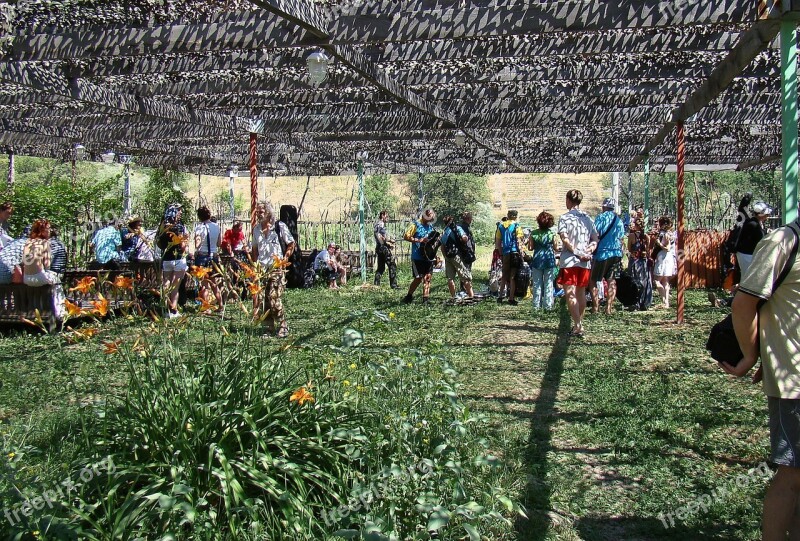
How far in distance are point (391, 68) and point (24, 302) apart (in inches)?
224

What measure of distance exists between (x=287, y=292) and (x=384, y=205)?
32618 mm

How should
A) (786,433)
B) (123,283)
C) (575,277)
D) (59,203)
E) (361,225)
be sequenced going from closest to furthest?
(786,433) < (123,283) < (575,277) < (59,203) < (361,225)

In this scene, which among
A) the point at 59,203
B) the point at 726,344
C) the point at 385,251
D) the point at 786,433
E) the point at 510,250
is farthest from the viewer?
the point at 385,251

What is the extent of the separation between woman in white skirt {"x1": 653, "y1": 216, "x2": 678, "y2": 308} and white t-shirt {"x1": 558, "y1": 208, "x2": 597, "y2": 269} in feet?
11.5

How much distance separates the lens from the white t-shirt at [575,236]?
940cm

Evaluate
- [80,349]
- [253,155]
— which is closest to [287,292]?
[253,155]

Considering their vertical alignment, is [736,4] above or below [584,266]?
above

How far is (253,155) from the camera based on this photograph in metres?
11.4

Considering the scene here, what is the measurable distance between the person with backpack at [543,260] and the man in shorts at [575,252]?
2322 mm

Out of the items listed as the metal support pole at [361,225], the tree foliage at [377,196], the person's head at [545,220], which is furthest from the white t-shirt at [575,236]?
the tree foliage at [377,196]

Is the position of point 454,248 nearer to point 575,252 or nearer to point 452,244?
point 452,244

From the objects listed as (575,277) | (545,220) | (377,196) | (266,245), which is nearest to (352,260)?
(545,220)

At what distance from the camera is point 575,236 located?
9.41m

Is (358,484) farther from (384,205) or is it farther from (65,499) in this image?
(384,205)
